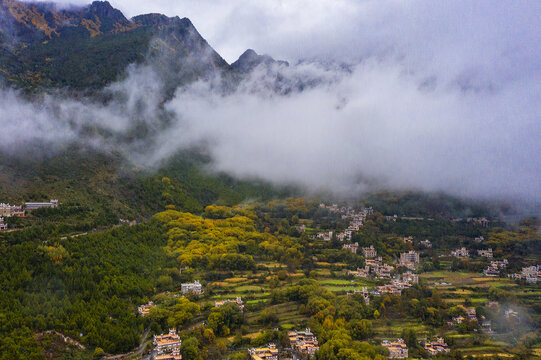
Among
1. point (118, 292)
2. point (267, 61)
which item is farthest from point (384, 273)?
point (267, 61)

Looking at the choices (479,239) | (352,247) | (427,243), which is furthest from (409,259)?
(479,239)

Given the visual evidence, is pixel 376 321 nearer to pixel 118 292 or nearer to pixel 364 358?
pixel 364 358

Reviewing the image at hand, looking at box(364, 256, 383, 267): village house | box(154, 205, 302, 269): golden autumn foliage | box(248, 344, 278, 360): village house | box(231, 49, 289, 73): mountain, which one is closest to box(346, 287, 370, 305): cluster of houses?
box(364, 256, 383, 267): village house

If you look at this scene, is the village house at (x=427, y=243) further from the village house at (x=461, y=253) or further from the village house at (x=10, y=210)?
the village house at (x=10, y=210)

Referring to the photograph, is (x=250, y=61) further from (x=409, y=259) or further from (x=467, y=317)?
(x=467, y=317)

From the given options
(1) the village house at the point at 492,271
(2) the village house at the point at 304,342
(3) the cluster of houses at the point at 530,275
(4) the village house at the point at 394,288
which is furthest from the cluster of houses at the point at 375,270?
(2) the village house at the point at 304,342

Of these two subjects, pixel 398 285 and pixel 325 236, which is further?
pixel 325 236

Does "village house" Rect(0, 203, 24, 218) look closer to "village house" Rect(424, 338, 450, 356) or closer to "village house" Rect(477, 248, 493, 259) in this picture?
"village house" Rect(424, 338, 450, 356)
